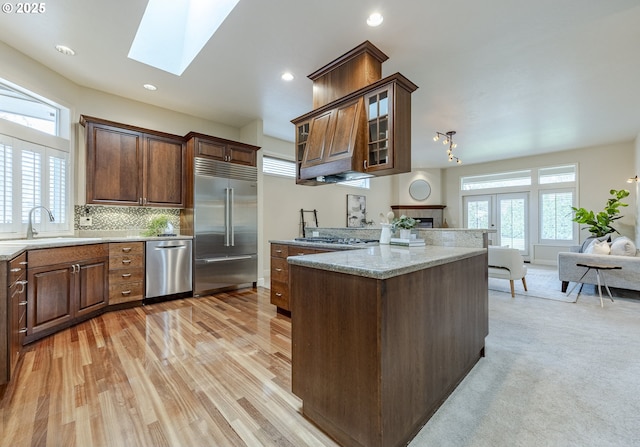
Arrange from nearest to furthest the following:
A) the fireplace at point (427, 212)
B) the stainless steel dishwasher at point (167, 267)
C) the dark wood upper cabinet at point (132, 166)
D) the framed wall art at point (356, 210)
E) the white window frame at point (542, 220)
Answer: the dark wood upper cabinet at point (132, 166), the stainless steel dishwasher at point (167, 267), the white window frame at point (542, 220), the framed wall art at point (356, 210), the fireplace at point (427, 212)

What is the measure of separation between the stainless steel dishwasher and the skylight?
2.25 metres

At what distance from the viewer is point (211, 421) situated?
1521 millimetres

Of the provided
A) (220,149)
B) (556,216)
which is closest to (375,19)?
(220,149)

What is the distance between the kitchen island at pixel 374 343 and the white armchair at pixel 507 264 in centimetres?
306

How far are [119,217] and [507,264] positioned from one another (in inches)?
231

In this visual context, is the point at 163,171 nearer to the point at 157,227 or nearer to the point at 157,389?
the point at 157,227

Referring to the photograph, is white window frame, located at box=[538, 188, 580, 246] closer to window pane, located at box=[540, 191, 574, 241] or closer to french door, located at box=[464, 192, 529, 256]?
window pane, located at box=[540, 191, 574, 241]

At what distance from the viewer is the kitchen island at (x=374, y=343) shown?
1.23 m

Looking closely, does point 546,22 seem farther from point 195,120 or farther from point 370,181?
point 370,181

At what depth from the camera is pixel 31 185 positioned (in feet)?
10.2

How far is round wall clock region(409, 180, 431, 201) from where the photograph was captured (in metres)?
9.05

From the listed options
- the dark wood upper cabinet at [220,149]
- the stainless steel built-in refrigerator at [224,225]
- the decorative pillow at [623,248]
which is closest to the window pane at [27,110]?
the dark wood upper cabinet at [220,149]

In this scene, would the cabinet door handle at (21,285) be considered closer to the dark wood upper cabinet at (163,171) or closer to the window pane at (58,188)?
the window pane at (58,188)

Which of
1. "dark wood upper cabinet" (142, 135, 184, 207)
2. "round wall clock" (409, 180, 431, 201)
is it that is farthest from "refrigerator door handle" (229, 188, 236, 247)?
"round wall clock" (409, 180, 431, 201)
